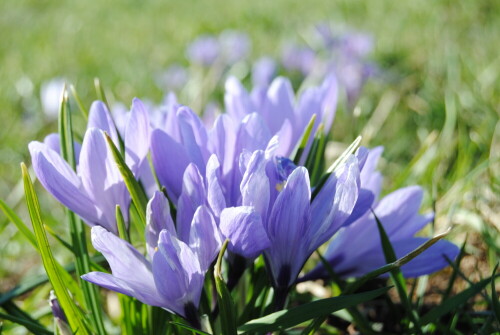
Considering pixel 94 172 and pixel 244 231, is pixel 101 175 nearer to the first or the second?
pixel 94 172

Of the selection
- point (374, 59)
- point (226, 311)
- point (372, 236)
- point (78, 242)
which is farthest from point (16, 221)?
point (374, 59)

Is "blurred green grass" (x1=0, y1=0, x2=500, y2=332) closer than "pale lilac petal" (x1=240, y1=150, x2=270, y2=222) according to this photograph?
No

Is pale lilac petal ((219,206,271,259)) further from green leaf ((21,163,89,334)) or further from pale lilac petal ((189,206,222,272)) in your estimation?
green leaf ((21,163,89,334))

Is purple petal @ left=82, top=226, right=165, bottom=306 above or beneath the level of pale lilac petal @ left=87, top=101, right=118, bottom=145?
beneath

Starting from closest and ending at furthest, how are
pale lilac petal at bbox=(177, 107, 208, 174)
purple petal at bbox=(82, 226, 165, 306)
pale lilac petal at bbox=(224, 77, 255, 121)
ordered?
1. purple petal at bbox=(82, 226, 165, 306)
2. pale lilac petal at bbox=(177, 107, 208, 174)
3. pale lilac petal at bbox=(224, 77, 255, 121)

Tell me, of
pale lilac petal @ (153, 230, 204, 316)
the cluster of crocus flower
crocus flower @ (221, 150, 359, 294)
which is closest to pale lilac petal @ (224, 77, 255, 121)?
the cluster of crocus flower

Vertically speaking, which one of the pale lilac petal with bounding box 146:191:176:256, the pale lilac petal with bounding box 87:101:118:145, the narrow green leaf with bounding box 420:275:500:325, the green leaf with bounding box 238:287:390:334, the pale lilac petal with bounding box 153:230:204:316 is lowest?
the narrow green leaf with bounding box 420:275:500:325

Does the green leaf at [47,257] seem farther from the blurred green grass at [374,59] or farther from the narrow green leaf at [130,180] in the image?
the blurred green grass at [374,59]

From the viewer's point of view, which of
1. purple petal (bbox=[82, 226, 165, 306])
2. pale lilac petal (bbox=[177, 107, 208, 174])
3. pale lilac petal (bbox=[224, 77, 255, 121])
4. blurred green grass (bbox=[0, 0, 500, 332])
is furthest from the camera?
blurred green grass (bbox=[0, 0, 500, 332])
